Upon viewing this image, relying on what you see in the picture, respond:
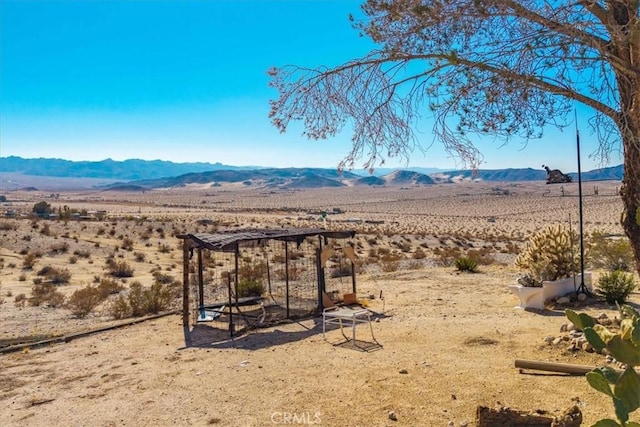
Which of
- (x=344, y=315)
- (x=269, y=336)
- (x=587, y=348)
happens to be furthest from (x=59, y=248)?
(x=587, y=348)

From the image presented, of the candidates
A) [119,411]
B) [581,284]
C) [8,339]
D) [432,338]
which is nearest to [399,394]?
[432,338]

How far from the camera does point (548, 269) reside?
11.4 m

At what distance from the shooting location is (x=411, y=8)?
6.00 metres

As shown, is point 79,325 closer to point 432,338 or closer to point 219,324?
point 219,324

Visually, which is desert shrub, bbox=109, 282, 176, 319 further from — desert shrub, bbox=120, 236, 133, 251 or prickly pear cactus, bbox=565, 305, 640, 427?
desert shrub, bbox=120, 236, 133, 251

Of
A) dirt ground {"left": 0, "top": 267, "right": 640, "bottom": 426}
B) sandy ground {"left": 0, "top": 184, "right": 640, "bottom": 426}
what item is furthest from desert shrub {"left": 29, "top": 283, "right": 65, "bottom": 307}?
dirt ground {"left": 0, "top": 267, "right": 640, "bottom": 426}

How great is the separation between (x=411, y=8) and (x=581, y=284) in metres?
7.93

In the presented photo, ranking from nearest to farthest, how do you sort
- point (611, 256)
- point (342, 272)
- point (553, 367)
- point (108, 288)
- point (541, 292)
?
point (553, 367), point (541, 292), point (611, 256), point (108, 288), point (342, 272)

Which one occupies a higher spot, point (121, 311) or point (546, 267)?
point (546, 267)

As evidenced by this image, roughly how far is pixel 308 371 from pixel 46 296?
11.0m

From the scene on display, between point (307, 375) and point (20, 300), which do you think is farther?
point (20, 300)

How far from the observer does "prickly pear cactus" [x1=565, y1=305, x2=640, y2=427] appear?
11.8 ft

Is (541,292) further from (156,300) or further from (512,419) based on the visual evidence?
(156,300)

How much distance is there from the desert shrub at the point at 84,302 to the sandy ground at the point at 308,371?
20.1 inches
